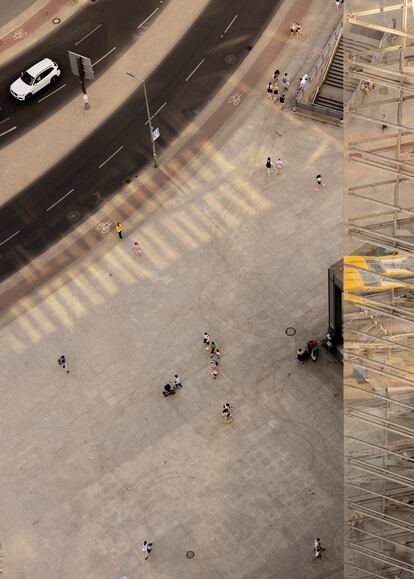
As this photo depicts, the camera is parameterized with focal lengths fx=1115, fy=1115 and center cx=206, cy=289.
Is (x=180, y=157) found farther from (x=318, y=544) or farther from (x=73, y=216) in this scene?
(x=318, y=544)

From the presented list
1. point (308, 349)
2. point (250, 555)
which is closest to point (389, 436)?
point (250, 555)

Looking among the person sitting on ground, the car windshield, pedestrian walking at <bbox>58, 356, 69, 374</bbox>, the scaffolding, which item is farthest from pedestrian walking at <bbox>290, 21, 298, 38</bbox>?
the scaffolding

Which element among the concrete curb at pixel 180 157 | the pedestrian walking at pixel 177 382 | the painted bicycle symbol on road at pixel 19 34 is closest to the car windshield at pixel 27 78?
the painted bicycle symbol on road at pixel 19 34

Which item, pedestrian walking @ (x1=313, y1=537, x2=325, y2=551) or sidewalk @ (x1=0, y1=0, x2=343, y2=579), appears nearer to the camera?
pedestrian walking @ (x1=313, y1=537, x2=325, y2=551)

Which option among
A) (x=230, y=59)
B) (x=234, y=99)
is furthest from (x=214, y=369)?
(x=230, y=59)

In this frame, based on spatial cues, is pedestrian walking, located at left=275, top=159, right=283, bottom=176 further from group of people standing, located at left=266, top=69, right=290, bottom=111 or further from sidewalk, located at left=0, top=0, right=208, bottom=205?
sidewalk, located at left=0, top=0, right=208, bottom=205

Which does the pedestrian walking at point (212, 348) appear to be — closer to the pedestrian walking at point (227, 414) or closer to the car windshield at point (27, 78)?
the pedestrian walking at point (227, 414)
